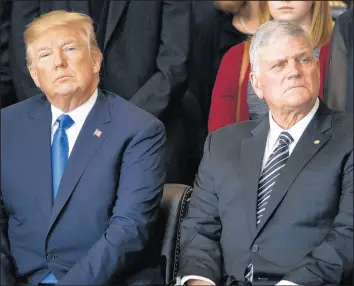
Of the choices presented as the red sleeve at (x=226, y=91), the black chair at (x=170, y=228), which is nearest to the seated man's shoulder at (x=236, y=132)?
the black chair at (x=170, y=228)

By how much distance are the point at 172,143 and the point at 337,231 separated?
2.85 ft

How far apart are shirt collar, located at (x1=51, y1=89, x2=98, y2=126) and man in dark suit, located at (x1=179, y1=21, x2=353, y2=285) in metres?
0.40

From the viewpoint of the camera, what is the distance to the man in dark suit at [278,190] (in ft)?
7.22

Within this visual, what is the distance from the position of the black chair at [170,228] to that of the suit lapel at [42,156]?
35cm

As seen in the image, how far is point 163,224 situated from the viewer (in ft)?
8.20

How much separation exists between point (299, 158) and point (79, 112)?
0.71 metres

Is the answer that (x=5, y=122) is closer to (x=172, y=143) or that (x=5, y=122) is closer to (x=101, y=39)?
(x=101, y=39)

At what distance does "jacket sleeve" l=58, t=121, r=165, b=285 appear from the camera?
2348mm

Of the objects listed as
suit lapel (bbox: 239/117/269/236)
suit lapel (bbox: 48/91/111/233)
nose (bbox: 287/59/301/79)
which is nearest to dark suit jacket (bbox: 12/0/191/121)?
suit lapel (bbox: 48/91/111/233)

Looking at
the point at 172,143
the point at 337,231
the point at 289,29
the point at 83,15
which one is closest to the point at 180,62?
the point at 172,143

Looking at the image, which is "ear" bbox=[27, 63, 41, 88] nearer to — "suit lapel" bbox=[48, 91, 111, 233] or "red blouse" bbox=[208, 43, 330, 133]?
"suit lapel" bbox=[48, 91, 111, 233]

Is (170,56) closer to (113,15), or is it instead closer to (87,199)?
(113,15)

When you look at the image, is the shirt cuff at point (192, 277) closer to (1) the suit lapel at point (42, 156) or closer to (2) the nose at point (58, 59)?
(1) the suit lapel at point (42, 156)

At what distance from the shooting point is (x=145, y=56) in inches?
113
